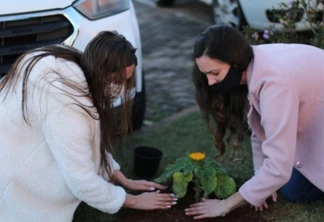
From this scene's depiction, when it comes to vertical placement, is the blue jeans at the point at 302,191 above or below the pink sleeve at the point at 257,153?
below

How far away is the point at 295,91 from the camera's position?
2.88 meters

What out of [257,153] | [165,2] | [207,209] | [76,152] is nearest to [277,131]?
[257,153]

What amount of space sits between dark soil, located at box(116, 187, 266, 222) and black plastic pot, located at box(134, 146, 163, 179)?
0.36 meters

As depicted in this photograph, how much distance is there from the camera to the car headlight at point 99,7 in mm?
3941

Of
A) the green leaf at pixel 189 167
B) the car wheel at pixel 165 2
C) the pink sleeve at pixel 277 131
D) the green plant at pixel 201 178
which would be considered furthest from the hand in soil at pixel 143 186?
the car wheel at pixel 165 2

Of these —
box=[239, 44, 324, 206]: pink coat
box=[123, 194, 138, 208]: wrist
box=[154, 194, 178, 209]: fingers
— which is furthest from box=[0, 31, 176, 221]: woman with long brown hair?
box=[239, 44, 324, 206]: pink coat

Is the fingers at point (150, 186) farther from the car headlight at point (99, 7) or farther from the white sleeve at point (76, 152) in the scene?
the car headlight at point (99, 7)

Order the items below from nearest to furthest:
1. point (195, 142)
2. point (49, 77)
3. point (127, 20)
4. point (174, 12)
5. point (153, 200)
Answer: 1. point (49, 77)
2. point (153, 200)
3. point (127, 20)
4. point (195, 142)
5. point (174, 12)

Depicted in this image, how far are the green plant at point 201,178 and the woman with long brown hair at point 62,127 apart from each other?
289 millimetres

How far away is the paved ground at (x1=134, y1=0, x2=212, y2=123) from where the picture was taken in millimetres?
5496

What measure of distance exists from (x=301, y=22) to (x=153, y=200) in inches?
76.9

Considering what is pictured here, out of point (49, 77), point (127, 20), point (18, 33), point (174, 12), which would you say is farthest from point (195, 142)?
point (174, 12)

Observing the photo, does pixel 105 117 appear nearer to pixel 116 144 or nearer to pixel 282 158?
pixel 116 144

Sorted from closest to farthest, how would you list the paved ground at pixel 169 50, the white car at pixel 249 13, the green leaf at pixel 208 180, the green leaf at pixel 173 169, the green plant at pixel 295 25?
the green leaf at pixel 208 180
the green leaf at pixel 173 169
the green plant at pixel 295 25
the white car at pixel 249 13
the paved ground at pixel 169 50
